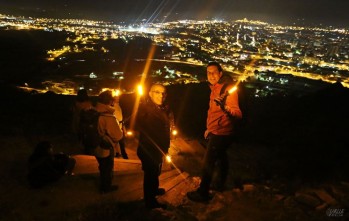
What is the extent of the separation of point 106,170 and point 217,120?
1793mm

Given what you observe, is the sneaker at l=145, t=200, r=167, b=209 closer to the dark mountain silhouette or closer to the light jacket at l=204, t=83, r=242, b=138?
the light jacket at l=204, t=83, r=242, b=138

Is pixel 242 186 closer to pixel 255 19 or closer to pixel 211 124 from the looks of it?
pixel 211 124

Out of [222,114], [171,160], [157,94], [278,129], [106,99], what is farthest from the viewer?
[278,129]

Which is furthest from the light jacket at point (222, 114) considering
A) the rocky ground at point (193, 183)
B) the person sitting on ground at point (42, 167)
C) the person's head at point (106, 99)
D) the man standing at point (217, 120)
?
the person sitting on ground at point (42, 167)

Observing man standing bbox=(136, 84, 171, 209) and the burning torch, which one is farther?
the burning torch

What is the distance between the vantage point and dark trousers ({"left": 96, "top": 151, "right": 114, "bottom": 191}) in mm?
4465

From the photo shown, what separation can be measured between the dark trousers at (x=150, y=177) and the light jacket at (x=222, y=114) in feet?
2.89

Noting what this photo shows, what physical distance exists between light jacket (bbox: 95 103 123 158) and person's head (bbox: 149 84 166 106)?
777 mm

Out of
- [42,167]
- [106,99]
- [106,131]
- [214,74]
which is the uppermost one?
[214,74]

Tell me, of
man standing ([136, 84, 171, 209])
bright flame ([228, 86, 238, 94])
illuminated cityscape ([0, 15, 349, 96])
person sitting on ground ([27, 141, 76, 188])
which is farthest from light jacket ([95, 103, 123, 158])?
illuminated cityscape ([0, 15, 349, 96])

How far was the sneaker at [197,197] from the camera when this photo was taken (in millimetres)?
4471

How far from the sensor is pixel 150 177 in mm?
3994

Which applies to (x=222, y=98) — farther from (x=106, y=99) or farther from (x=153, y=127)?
(x=106, y=99)

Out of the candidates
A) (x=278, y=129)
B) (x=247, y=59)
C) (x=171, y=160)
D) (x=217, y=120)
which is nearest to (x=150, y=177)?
(x=217, y=120)
